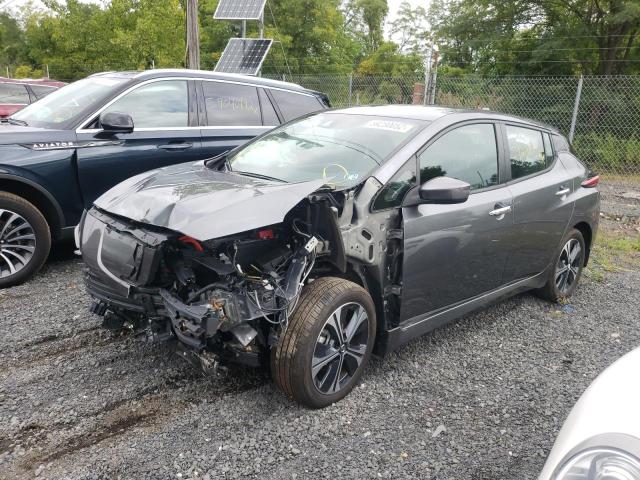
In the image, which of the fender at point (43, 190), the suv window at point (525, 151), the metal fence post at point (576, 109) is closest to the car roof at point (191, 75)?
the fender at point (43, 190)

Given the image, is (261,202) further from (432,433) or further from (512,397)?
(512,397)

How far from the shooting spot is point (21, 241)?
4367 millimetres

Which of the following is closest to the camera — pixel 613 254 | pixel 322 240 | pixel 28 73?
pixel 322 240

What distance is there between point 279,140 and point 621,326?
3249 mm

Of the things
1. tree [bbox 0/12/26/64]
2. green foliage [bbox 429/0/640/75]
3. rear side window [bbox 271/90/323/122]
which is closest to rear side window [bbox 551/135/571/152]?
rear side window [bbox 271/90/323/122]

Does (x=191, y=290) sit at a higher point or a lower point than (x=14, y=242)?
higher

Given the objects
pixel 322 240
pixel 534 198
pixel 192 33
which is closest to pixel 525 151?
pixel 534 198

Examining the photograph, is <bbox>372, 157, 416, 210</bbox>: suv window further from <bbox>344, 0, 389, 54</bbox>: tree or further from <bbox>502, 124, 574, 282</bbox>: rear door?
<bbox>344, 0, 389, 54</bbox>: tree

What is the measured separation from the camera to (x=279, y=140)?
3.93m

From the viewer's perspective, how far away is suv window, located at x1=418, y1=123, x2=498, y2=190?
132 inches

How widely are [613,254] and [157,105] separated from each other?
573 cm

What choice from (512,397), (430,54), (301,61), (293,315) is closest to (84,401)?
(293,315)

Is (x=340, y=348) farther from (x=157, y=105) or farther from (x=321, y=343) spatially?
(x=157, y=105)

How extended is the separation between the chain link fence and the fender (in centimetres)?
820
